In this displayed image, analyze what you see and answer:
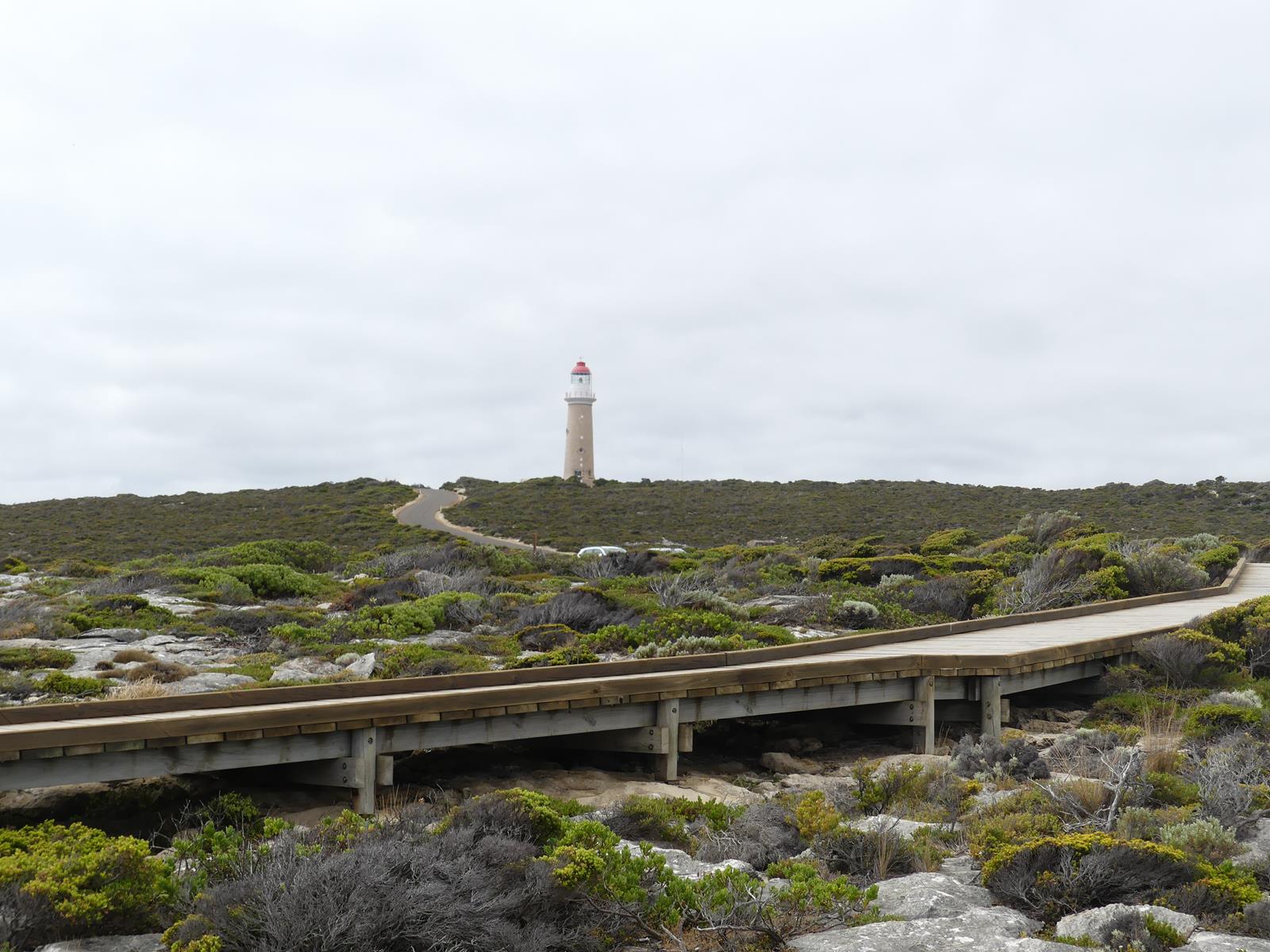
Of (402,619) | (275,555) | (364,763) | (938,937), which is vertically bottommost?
(938,937)

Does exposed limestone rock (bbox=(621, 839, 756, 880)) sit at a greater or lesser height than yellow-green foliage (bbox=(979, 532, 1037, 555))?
lesser

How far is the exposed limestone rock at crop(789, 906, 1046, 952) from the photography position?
5.31 meters

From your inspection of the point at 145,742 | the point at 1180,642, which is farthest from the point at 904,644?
the point at 145,742

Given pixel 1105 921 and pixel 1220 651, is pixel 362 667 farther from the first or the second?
pixel 1220 651

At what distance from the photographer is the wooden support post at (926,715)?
1238 cm

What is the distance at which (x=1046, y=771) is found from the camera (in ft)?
31.4

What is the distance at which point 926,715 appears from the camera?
40.8ft

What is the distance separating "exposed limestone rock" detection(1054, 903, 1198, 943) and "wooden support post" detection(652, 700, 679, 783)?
5.26 meters

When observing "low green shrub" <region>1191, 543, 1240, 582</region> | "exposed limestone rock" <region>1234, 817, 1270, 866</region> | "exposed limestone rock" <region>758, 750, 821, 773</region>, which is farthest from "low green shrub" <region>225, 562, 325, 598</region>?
"low green shrub" <region>1191, 543, 1240, 582</region>

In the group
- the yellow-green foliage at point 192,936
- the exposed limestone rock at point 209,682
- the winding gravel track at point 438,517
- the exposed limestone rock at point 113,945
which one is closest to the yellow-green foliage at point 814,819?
the yellow-green foliage at point 192,936

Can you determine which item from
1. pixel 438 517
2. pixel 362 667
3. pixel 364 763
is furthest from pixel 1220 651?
pixel 438 517

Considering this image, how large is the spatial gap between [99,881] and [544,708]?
16.0ft

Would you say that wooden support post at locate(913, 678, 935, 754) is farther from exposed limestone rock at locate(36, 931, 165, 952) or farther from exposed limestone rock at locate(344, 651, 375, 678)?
exposed limestone rock at locate(36, 931, 165, 952)

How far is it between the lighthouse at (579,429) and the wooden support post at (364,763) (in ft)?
235
